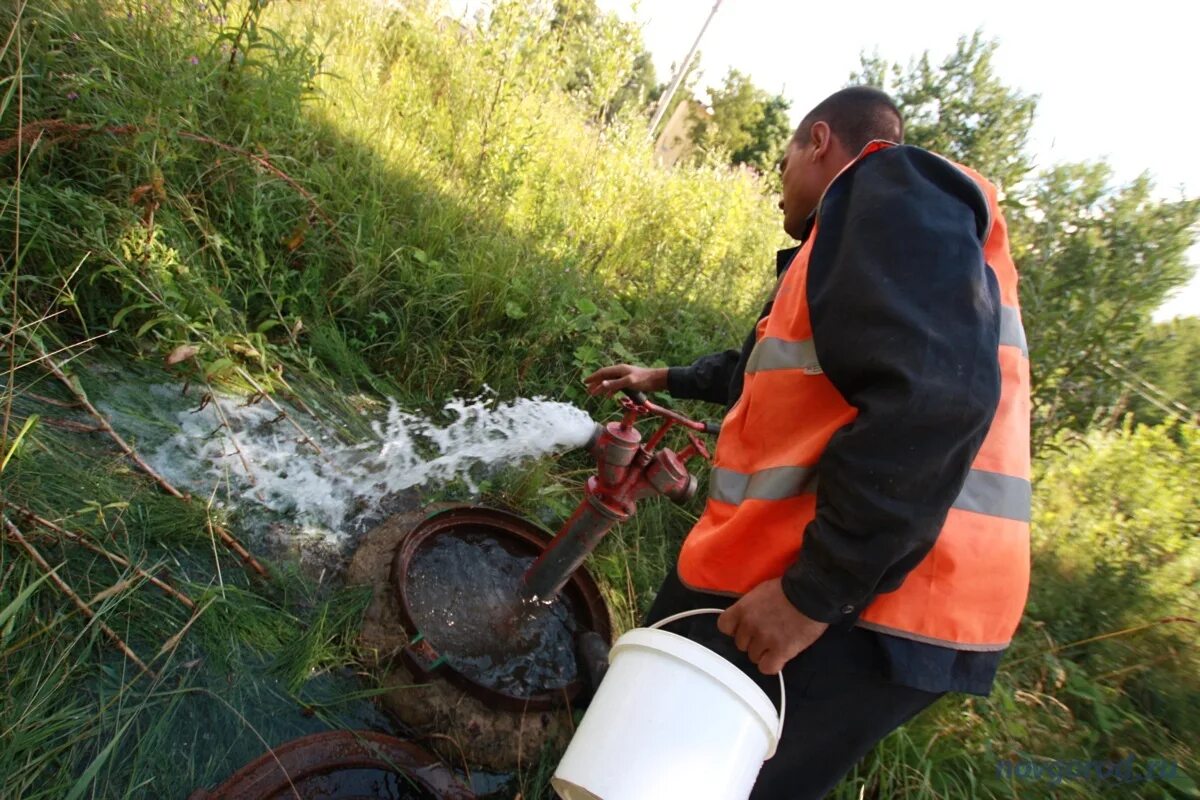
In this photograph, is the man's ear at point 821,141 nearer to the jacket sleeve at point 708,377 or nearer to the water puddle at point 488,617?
the jacket sleeve at point 708,377

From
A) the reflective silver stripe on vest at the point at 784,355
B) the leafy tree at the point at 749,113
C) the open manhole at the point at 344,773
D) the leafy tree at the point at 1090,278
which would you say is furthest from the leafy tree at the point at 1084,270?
the leafy tree at the point at 749,113

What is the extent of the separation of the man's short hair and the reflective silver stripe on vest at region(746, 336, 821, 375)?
63 cm

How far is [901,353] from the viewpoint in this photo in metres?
1.08

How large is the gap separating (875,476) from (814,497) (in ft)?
0.67

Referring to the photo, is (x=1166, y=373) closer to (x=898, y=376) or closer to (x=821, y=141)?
(x=821, y=141)

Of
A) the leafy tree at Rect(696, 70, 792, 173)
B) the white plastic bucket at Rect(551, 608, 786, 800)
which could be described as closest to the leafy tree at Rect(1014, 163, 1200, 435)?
the white plastic bucket at Rect(551, 608, 786, 800)

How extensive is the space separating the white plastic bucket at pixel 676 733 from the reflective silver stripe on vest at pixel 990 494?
20.4 inches

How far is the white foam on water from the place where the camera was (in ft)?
7.27

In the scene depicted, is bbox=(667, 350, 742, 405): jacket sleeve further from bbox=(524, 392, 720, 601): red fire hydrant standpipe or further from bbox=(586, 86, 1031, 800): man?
bbox=(586, 86, 1031, 800): man

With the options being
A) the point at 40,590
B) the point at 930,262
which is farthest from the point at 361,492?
the point at 930,262

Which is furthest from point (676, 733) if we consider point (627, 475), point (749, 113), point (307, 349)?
point (749, 113)

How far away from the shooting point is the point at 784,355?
1.35m

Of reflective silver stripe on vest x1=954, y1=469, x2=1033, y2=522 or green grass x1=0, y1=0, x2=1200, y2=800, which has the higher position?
reflective silver stripe on vest x1=954, y1=469, x2=1033, y2=522

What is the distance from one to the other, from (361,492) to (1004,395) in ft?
6.83
